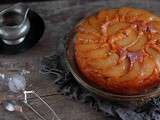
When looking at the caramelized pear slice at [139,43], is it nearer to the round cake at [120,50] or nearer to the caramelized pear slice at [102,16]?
the round cake at [120,50]

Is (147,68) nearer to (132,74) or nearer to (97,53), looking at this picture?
(132,74)

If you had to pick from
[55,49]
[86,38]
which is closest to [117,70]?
[86,38]

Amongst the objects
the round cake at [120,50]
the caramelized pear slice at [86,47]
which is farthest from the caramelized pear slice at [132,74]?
the caramelized pear slice at [86,47]

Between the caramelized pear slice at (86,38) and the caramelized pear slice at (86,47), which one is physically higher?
the caramelized pear slice at (86,38)

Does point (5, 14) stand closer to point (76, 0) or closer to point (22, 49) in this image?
point (22, 49)

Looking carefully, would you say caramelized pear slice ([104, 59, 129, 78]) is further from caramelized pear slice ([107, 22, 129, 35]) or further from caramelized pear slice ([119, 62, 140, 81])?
caramelized pear slice ([107, 22, 129, 35])

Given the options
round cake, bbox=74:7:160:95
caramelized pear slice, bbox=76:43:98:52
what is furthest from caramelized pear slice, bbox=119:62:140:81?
caramelized pear slice, bbox=76:43:98:52

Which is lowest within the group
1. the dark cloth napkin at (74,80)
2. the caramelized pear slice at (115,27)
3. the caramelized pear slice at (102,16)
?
the dark cloth napkin at (74,80)
